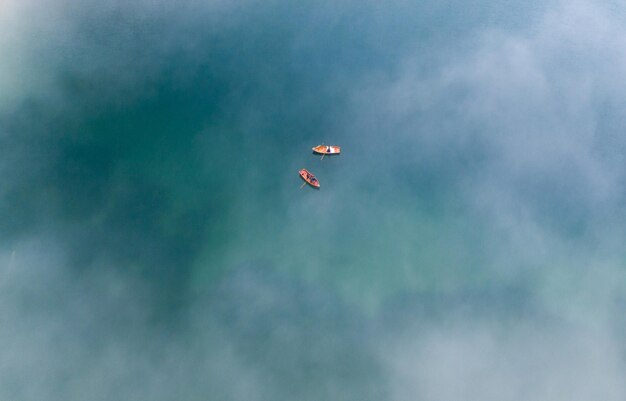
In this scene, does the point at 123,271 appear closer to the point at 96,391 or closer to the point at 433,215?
the point at 96,391

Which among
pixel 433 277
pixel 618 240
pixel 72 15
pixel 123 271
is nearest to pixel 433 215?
pixel 433 277

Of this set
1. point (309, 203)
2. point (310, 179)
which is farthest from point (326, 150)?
point (309, 203)

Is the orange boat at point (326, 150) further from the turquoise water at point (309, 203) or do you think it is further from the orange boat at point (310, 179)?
the orange boat at point (310, 179)

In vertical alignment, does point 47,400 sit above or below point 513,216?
below

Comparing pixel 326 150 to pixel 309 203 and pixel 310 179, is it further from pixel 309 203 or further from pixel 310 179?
pixel 309 203

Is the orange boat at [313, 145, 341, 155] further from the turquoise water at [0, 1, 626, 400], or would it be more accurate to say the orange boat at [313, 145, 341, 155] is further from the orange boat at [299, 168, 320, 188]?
the orange boat at [299, 168, 320, 188]

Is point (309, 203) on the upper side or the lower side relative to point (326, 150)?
lower

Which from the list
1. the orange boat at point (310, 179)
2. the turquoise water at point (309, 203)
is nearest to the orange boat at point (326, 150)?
the turquoise water at point (309, 203)

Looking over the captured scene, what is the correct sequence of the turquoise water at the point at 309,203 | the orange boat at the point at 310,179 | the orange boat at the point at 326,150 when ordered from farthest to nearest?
the orange boat at the point at 326,150 < the orange boat at the point at 310,179 < the turquoise water at the point at 309,203
